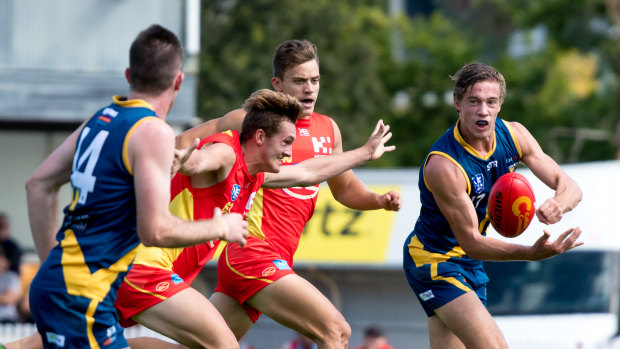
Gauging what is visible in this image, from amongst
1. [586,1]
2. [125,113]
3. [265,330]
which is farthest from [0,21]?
[586,1]

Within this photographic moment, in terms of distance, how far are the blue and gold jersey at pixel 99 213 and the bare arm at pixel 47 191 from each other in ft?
0.95

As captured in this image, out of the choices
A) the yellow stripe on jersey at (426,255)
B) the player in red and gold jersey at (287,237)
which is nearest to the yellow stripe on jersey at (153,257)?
the player in red and gold jersey at (287,237)

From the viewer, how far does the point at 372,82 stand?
1375 inches

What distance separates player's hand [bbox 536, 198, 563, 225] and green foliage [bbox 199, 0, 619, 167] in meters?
23.2

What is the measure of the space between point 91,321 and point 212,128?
2.38 meters

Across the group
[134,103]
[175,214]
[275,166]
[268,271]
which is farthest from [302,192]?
[134,103]

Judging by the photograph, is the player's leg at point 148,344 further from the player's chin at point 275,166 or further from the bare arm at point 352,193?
the bare arm at point 352,193

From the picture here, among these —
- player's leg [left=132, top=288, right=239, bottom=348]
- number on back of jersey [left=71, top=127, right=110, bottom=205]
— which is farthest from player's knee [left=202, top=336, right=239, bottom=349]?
number on back of jersey [left=71, top=127, right=110, bottom=205]

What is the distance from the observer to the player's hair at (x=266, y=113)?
20.8ft

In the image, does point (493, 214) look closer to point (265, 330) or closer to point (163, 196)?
point (163, 196)

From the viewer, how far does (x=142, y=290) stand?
602 cm

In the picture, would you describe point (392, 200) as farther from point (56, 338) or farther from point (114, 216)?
point (56, 338)

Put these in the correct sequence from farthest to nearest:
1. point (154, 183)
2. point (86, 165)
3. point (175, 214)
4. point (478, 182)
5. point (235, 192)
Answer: point (478, 182) < point (235, 192) < point (175, 214) < point (86, 165) < point (154, 183)

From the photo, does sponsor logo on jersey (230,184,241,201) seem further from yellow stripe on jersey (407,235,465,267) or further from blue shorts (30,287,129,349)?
yellow stripe on jersey (407,235,465,267)
